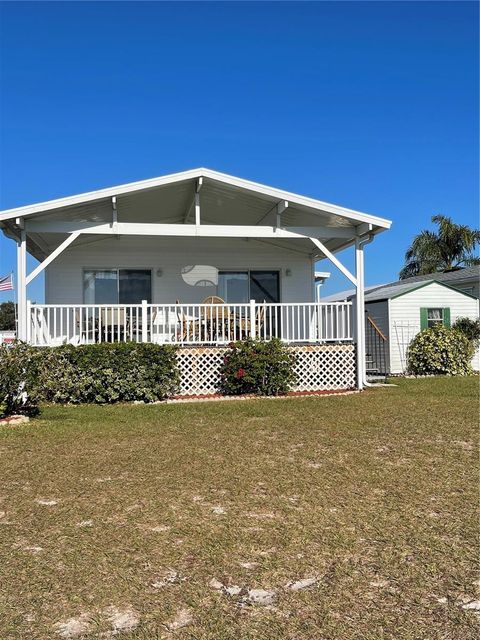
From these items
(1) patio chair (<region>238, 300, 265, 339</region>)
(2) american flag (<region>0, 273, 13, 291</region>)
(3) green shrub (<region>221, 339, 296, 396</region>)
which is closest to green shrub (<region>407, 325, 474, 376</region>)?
(1) patio chair (<region>238, 300, 265, 339</region>)

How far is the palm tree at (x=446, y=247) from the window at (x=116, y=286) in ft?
71.0

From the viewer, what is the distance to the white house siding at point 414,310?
16.4 metres

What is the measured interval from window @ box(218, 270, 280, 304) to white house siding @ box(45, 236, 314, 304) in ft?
0.58

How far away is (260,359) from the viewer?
10375 millimetres

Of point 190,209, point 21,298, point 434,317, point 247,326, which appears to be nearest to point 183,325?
point 247,326

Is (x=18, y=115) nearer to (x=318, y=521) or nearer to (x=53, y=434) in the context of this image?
(x=53, y=434)

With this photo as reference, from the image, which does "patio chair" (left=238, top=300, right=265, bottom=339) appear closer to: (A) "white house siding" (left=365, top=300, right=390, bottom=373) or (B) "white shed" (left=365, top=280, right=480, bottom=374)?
(B) "white shed" (left=365, top=280, right=480, bottom=374)

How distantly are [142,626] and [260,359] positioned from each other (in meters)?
8.04

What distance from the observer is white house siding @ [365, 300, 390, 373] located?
1641cm

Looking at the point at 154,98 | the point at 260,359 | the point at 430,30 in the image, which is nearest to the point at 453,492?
the point at 260,359

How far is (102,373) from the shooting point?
31.4 ft

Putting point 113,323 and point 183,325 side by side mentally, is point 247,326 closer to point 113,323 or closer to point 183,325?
point 183,325

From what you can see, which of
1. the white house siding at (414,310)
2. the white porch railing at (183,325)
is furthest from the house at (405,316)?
the white porch railing at (183,325)

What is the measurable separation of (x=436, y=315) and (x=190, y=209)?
903 centimetres
